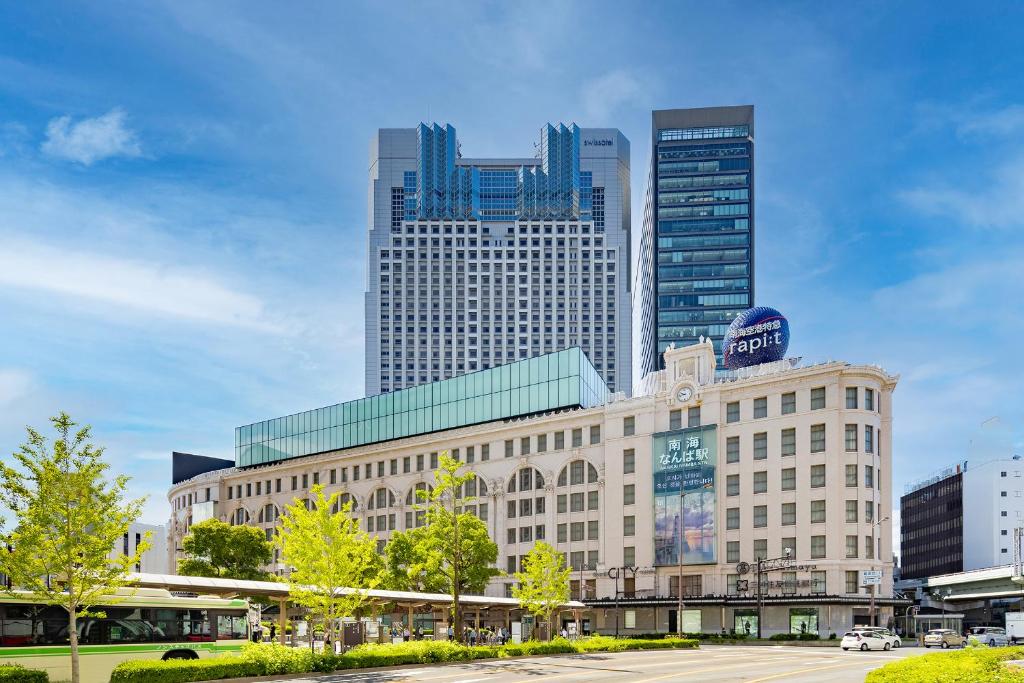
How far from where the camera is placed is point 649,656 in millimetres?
58062

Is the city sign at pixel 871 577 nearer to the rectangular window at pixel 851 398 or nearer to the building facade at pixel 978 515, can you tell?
the rectangular window at pixel 851 398

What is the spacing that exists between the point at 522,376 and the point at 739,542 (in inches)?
1582

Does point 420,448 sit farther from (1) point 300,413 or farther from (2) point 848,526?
(2) point 848,526

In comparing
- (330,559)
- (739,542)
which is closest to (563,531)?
(739,542)

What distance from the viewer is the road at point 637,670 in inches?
1617

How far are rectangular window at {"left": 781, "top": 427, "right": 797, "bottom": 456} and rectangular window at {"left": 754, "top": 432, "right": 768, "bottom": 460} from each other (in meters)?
1.83

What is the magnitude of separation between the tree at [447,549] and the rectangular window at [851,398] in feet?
120

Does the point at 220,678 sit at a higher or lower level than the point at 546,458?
lower

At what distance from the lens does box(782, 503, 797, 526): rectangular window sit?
316ft

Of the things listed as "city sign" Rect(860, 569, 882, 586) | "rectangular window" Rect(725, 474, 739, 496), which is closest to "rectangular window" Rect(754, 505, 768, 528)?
"rectangular window" Rect(725, 474, 739, 496)

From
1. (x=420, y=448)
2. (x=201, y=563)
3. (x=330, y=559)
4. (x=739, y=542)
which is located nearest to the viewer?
(x=330, y=559)

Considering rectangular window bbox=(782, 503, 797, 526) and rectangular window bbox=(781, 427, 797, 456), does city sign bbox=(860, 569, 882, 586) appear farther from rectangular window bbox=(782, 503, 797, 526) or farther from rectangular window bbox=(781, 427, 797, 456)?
rectangular window bbox=(781, 427, 797, 456)

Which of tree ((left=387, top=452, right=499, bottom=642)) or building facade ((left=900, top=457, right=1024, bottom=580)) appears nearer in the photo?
tree ((left=387, top=452, right=499, bottom=642))

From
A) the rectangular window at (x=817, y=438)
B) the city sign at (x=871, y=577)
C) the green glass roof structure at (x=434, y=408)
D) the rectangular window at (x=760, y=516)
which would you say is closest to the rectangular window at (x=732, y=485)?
the rectangular window at (x=760, y=516)
